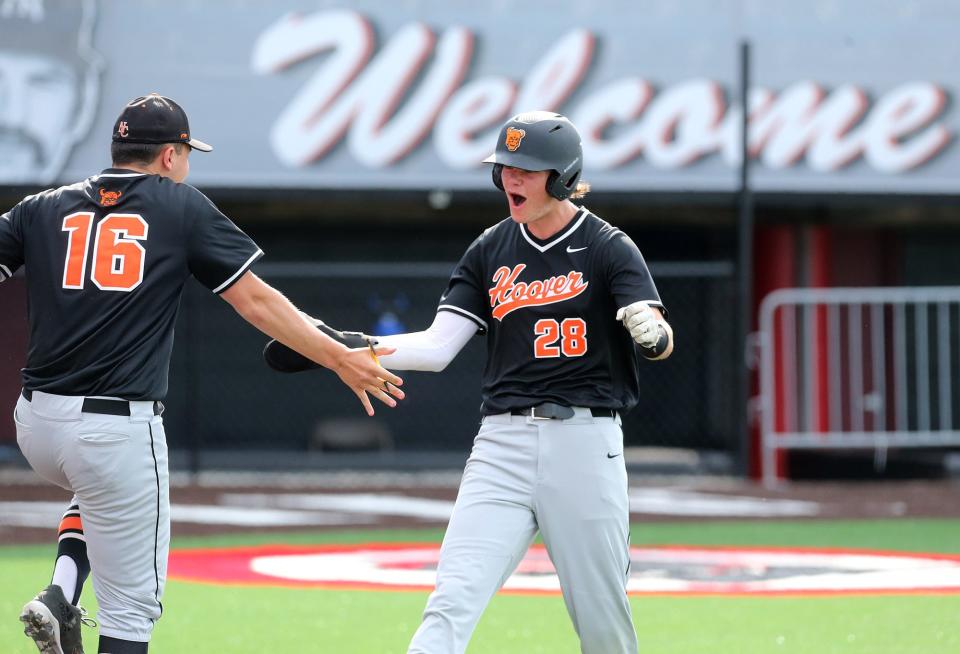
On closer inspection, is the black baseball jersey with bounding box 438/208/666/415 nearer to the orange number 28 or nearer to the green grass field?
the orange number 28

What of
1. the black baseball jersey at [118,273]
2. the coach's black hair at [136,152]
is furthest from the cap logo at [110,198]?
the coach's black hair at [136,152]

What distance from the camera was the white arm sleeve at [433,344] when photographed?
5836 mm

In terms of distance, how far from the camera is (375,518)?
1327cm

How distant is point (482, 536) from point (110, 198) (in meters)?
1.74

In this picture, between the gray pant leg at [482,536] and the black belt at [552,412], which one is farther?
the black belt at [552,412]

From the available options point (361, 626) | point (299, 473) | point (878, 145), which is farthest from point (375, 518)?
point (878, 145)

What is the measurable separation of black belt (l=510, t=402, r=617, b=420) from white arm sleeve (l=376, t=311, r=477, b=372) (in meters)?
0.47

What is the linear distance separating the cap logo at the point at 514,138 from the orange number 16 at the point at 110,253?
130 centimetres

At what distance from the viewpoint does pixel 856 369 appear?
1736 cm

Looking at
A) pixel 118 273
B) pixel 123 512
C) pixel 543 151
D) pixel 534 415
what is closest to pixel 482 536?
pixel 534 415

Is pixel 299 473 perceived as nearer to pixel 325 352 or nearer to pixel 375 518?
pixel 375 518

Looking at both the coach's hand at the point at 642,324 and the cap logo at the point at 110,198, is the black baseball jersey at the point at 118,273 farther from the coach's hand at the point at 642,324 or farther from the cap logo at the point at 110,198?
the coach's hand at the point at 642,324

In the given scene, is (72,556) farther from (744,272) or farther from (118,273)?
(744,272)

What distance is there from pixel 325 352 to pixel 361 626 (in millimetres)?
2665
